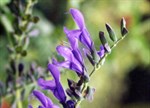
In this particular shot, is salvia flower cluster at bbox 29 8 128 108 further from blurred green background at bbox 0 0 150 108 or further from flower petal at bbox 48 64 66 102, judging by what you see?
blurred green background at bbox 0 0 150 108

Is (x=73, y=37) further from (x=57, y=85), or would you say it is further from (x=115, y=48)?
(x=115, y=48)

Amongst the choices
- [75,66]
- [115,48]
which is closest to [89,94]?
[75,66]

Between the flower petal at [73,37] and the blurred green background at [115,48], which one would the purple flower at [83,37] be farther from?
the blurred green background at [115,48]

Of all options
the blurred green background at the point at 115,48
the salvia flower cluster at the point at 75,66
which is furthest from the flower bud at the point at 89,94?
the blurred green background at the point at 115,48

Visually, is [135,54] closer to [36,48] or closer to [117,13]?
[117,13]

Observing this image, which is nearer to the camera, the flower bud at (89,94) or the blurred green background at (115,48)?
the flower bud at (89,94)

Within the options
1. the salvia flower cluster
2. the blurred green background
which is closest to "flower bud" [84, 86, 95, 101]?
the salvia flower cluster
